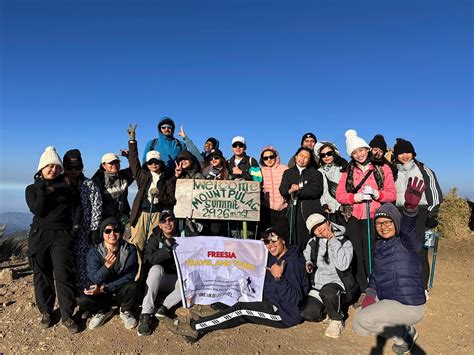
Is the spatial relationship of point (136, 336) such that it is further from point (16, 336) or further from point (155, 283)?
point (16, 336)

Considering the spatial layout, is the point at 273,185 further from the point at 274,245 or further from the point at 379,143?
the point at 379,143

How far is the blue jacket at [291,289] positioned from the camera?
5902 mm

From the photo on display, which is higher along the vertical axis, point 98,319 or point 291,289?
point 291,289

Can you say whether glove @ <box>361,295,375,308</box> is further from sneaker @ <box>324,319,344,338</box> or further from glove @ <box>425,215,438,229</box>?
glove @ <box>425,215,438,229</box>

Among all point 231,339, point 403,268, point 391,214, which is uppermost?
point 391,214

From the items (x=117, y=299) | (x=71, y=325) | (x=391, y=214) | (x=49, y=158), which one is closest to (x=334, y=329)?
(x=391, y=214)

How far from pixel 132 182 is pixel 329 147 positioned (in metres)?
4.30

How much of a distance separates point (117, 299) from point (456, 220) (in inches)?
488

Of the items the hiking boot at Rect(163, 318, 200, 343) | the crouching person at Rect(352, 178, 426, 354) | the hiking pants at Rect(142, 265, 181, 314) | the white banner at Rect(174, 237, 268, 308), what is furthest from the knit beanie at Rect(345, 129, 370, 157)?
the hiking boot at Rect(163, 318, 200, 343)

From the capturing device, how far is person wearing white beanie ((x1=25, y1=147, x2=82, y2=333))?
5.81m

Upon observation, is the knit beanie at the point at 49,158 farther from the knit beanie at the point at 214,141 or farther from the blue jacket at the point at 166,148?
the knit beanie at the point at 214,141

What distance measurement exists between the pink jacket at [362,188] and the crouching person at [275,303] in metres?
1.45

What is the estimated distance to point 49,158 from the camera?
19.1ft

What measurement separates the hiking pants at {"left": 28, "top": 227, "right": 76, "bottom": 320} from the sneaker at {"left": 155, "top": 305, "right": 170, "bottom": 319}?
4.66ft
